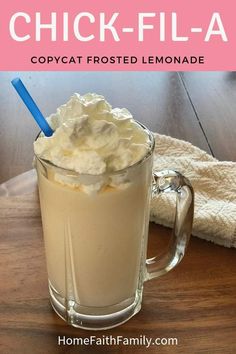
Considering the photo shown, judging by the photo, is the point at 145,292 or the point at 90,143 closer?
the point at 90,143

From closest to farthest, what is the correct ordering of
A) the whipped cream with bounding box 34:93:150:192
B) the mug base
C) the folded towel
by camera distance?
the whipped cream with bounding box 34:93:150:192
the mug base
the folded towel

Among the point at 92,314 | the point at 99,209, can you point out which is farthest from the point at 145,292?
the point at 99,209

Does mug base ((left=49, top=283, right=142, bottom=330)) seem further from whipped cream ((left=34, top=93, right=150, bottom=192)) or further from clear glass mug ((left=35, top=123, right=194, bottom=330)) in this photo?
whipped cream ((left=34, top=93, right=150, bottom=192))

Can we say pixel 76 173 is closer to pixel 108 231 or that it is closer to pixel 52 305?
pixel 108 231

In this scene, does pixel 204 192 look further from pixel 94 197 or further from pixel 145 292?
pixel 94 197

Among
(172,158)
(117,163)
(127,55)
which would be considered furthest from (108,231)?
(127,55)

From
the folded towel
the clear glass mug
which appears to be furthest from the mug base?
the folded towel

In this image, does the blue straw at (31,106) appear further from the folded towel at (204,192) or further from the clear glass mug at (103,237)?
the folded towel at (204,192)
